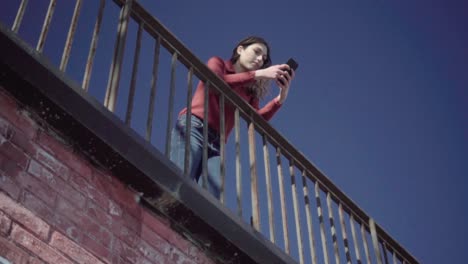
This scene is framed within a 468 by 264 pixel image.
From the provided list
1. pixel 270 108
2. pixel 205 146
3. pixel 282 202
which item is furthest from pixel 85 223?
pixel 270 108

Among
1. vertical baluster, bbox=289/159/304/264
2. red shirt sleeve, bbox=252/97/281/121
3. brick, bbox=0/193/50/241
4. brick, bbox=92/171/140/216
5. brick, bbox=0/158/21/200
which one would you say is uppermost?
red shirt sleeve, bbox=252/97/281/121

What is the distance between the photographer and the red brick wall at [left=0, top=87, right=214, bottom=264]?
2.64 metres

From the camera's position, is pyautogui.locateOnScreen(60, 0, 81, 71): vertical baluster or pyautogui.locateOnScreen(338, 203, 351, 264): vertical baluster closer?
pyautogui.locateOnScreen(60, 0, 81, 71): vertical baluster

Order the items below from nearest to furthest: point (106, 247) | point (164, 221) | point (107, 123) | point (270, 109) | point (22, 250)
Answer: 1. point (22, 250)
2. point (106, 247)
3. point (107, 123)
4. point (164, 221)
5. point (270, 109)

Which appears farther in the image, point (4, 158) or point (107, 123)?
point (107, 123)

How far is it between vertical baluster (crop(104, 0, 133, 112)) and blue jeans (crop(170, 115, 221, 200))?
2.80ft

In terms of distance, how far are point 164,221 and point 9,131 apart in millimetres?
926

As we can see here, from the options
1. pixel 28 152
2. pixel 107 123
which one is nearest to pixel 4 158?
pixel 28 152

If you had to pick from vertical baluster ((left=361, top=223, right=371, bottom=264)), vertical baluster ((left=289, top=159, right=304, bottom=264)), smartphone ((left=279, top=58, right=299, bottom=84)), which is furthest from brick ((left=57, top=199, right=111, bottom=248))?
vertical baluster ((left=361, top=223, right=371, bottom=264))

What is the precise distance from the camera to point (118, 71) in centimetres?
355

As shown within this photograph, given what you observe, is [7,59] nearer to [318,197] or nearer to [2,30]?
[2,30]

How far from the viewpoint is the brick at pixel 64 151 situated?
299 centimetres

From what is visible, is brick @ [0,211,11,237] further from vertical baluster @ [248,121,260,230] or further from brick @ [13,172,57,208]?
vertical baluster @ [248,121,260,230]

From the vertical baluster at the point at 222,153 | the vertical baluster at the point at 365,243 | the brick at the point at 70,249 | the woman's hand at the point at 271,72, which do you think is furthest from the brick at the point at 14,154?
the vertical baluster at the point at 365,243
